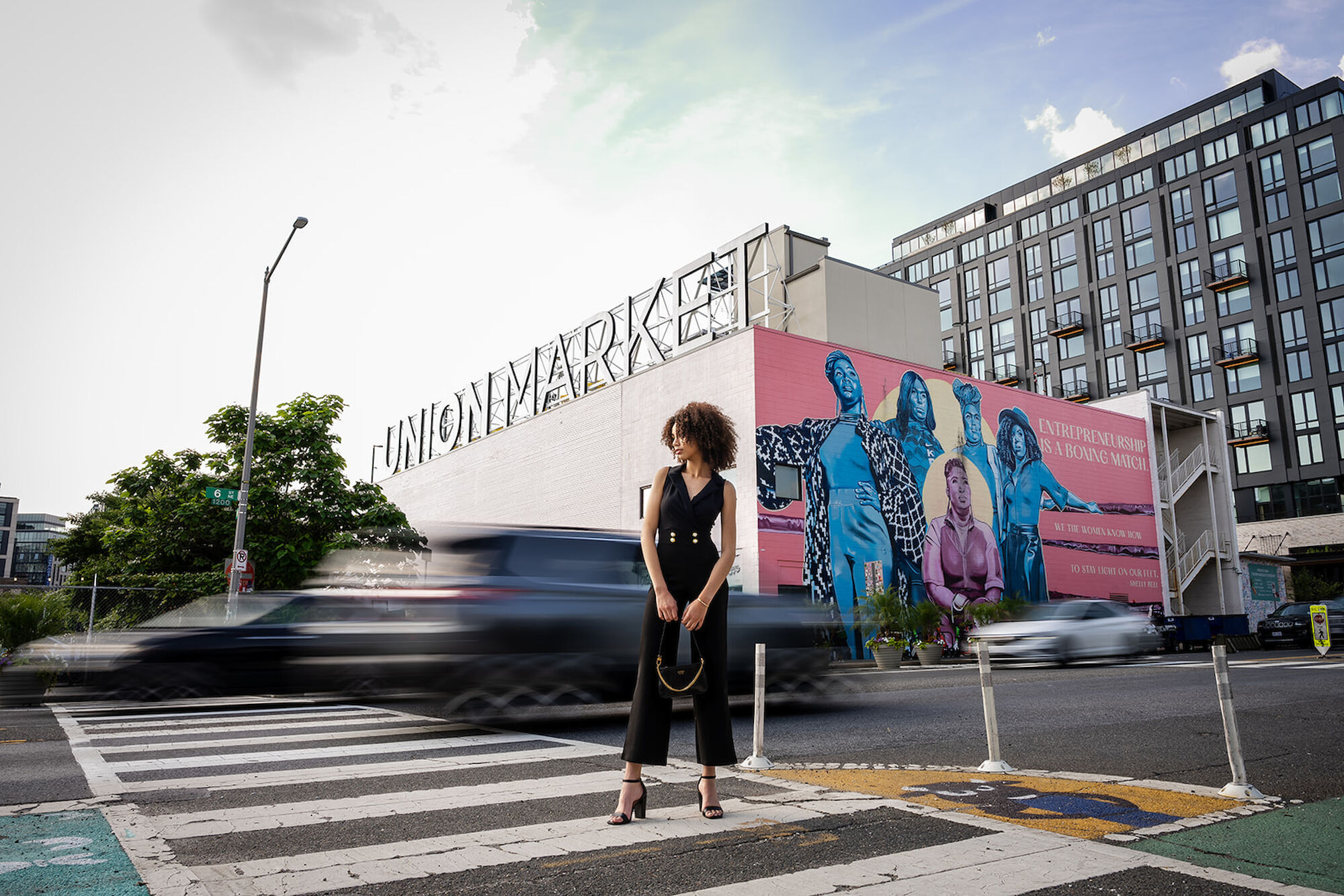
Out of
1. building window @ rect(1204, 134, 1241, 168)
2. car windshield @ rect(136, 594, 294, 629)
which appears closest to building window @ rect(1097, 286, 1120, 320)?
building window @ rect(1204, 134, 1241, 168)

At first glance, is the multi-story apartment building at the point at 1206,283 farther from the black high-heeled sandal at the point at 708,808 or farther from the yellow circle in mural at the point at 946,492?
the black high-heeled sandal at the point at 708,808

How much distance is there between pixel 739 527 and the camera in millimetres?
25375

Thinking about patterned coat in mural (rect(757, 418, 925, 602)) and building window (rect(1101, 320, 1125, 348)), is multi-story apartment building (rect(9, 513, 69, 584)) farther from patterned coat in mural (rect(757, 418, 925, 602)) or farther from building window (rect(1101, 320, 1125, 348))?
patterned coat in mural (rect(757, 418, 925, 602))

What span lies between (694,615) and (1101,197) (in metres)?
71.2

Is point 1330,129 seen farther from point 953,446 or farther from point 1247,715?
point 1247,715

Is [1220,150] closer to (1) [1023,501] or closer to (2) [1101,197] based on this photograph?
(2) [1101,197]

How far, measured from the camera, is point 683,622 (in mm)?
4152

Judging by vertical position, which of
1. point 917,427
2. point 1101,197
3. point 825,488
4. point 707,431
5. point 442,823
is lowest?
point 442,823

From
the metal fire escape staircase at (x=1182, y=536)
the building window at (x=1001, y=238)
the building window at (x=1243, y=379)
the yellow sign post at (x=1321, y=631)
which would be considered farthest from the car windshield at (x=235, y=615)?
the building window at (x=1001, y=238)

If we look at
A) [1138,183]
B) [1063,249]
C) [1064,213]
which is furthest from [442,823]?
[1064,213]

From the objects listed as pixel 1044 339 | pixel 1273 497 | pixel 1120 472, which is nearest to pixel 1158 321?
pixel 1044 339

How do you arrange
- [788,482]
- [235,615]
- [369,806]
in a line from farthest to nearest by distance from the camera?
[788,482] < [235,615] < [369,806]

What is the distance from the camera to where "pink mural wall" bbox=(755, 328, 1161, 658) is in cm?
2595

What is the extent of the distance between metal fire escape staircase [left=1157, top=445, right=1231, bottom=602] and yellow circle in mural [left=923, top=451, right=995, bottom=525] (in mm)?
12221
